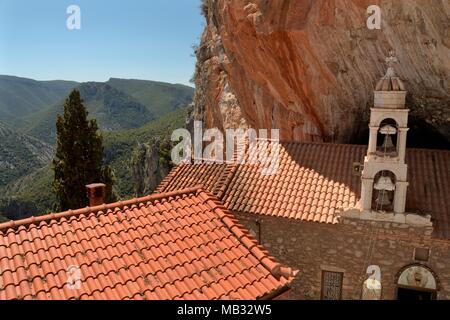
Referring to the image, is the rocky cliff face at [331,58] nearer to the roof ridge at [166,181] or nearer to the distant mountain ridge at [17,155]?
the roof ridge at [166,181]

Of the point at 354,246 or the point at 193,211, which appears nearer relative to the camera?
the point at 193,211

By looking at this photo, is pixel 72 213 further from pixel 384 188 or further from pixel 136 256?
pixel 384 188

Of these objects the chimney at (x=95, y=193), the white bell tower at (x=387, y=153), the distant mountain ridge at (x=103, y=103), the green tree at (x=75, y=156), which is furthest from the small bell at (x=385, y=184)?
the distant mountain ridge at (x=103, y=103)

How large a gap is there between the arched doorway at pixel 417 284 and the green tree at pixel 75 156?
1241 cm

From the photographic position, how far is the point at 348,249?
9023 millimetres

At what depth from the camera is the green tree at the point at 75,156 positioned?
54.5 ft

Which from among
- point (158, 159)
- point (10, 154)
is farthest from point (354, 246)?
point (10, 154)

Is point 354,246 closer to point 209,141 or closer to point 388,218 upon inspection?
point 388,218

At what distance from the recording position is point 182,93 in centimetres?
9531

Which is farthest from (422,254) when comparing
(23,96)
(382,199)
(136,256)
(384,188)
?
(23,96)

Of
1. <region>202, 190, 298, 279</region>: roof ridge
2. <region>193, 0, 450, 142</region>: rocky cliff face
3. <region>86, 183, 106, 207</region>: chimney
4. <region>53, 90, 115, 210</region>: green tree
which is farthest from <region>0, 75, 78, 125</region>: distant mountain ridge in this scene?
<region>202, 190, 298, 279</region>: roof ridge

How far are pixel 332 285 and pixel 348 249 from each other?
3.54 ft

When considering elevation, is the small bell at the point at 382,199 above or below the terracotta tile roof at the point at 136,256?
above
